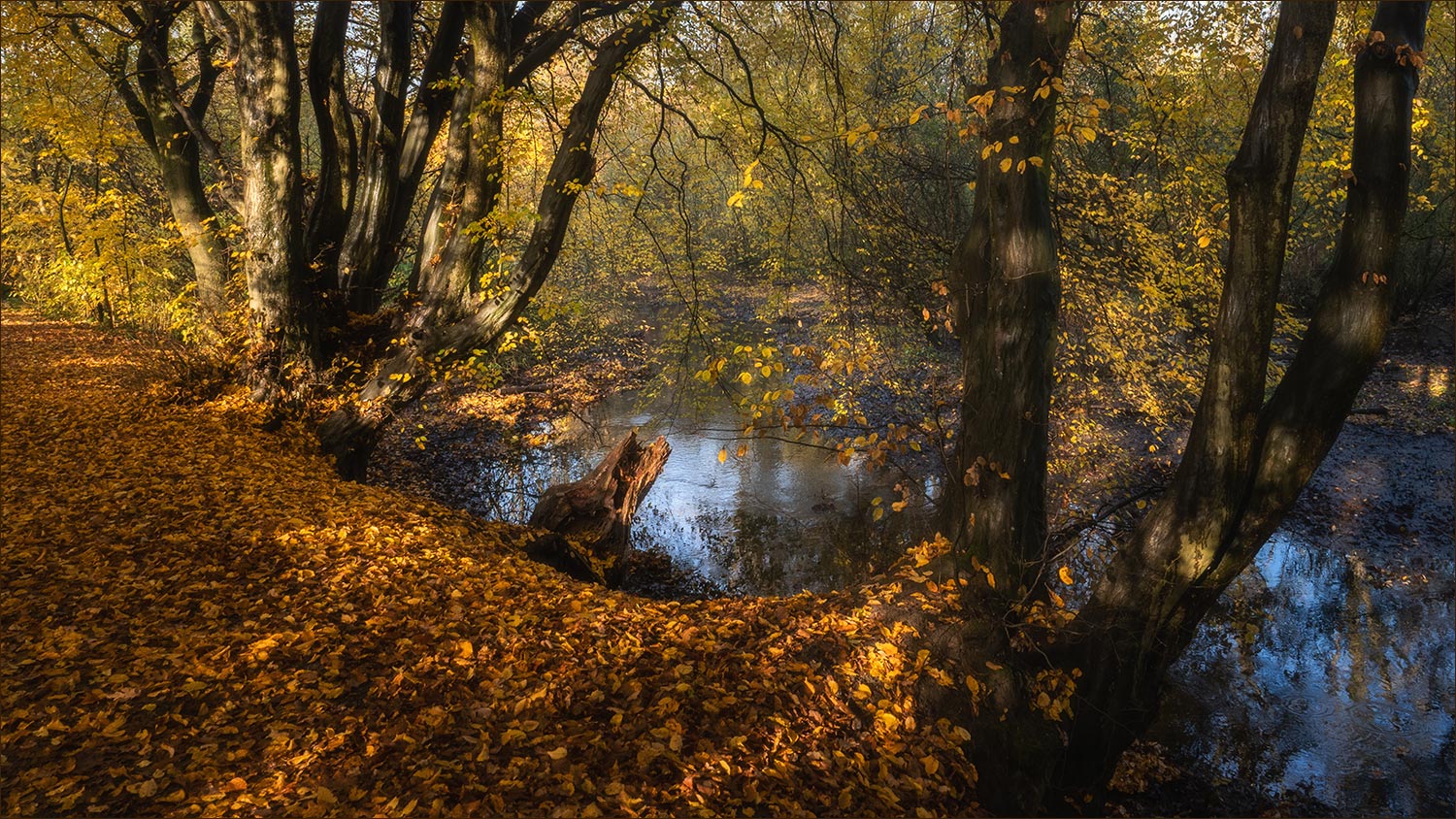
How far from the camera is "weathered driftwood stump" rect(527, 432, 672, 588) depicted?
694cm

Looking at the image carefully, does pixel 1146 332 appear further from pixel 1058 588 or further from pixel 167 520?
pixel 167 520

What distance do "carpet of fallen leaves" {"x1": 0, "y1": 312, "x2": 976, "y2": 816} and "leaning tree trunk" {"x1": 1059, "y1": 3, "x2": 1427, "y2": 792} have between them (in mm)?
1023

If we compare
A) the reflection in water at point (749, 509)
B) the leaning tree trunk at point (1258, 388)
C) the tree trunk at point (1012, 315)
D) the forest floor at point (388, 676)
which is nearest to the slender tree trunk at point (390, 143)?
the forest floor at point (388, 676)

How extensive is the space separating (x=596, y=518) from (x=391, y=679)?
373 cm

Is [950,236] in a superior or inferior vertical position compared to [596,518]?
superior

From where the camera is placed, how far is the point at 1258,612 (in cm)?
804

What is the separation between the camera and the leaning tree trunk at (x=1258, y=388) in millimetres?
3301

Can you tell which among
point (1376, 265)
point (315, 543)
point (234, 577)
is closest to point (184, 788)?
point (234, 577)

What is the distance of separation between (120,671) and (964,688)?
14.4 ft

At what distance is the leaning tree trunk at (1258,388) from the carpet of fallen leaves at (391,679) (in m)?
1.02

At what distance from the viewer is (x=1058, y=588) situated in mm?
8047

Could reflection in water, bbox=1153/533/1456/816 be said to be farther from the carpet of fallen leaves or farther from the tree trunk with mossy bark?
the carpet of fallen leaves

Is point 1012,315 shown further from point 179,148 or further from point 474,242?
point 179,148

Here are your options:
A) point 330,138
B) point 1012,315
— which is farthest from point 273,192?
point 1012,315
